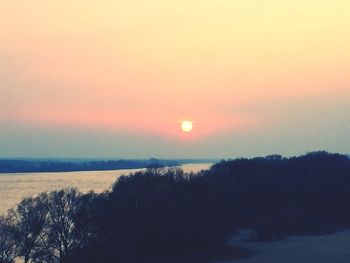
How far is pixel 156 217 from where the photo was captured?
165 ft

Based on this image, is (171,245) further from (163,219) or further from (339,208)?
(339,208)

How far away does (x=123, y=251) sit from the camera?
45719mm

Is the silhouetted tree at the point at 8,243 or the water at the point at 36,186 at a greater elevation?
the water at the point at 36,186

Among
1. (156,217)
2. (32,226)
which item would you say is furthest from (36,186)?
(32,226)

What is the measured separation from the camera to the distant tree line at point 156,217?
4197 cm

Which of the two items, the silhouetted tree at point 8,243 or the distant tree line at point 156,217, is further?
the distant tree line at point 156,217

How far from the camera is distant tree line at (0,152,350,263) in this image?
42.0 m

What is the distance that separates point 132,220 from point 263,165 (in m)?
47.4

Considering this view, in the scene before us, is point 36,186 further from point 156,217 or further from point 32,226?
point 32,226

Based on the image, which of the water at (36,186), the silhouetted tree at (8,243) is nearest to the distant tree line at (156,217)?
the silhouetted tree at (8,243)

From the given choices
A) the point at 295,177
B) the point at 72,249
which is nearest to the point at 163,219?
the point at 72,249

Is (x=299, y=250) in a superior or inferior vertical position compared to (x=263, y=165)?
inferior

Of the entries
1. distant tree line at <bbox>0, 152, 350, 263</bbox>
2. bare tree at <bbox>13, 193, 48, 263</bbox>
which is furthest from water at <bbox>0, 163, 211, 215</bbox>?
bare tree at <bbox>13, 193, 48, 263</bbox>

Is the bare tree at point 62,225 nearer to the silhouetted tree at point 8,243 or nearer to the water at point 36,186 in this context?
the silhouetted tree at point 8,243
